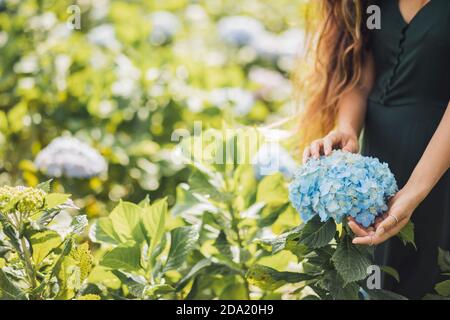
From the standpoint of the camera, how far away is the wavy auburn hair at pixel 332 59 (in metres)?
1.84


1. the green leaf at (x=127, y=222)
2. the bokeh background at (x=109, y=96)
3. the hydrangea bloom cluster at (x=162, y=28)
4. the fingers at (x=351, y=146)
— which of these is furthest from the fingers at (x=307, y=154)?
the hydrangea bloom cluster at (x=162, y=28)

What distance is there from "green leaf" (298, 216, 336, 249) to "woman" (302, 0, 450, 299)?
0.15 metres

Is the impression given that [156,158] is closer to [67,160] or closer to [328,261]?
[67,160]

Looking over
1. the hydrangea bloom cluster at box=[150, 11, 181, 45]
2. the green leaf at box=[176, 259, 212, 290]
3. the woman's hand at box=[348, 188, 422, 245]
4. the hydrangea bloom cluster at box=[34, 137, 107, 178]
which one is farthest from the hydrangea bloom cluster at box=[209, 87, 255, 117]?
the woman's hand at box=[348, 188, 422, 245]

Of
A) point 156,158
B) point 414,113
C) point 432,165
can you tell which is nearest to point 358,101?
point 414,113

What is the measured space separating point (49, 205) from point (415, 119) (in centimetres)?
86

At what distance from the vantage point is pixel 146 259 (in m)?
1.77

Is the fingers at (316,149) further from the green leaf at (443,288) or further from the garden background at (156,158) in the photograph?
the green leaf at (443,288)

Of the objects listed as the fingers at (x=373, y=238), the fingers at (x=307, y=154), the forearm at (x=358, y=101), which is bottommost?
the fingers at (x=373, y=238)

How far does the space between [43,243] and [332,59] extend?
0.87 meters

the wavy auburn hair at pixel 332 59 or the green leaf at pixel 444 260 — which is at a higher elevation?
the wavy auburn hair at pixel 332 59

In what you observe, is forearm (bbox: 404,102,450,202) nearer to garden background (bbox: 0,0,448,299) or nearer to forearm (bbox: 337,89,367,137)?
garden background (bbox: 0,0,448,299)

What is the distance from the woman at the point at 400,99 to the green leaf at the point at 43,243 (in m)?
0.57
